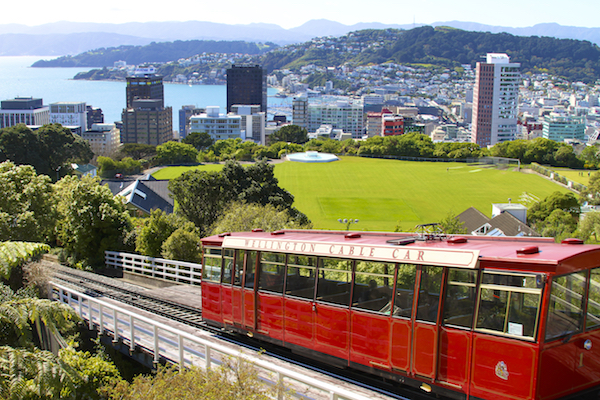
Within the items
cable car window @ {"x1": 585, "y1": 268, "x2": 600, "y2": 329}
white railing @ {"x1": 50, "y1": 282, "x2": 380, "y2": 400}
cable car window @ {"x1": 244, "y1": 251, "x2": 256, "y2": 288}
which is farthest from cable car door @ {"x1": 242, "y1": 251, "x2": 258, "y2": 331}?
cable car window @ {"x1": 585, "y1": 268, "x2": 600, "y2": 329}

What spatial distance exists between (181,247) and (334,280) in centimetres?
1462

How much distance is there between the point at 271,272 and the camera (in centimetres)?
1265

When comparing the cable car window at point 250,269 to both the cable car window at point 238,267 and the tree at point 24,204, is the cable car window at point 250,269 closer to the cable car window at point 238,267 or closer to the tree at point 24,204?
the cable car window at point 238,267

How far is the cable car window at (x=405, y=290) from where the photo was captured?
982 centimetres

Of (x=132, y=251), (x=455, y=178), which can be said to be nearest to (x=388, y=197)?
(x=455, y=178)

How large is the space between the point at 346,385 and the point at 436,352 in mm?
2262

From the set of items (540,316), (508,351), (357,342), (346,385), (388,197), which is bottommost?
(388,197)

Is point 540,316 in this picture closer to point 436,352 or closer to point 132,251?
point 436,352

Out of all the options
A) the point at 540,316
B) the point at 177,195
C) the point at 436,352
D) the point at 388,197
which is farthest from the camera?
the point at 388,197

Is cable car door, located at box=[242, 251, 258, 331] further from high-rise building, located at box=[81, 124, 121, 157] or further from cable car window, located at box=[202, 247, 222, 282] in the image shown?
high-rise building, located at box=[81, 124, 121, 157]

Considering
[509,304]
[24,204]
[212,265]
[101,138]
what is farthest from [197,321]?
[101,138]

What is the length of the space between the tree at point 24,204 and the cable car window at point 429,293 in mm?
18852

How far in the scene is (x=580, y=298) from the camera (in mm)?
8664

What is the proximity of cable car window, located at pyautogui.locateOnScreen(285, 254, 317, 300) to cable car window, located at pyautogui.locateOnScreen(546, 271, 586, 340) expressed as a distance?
472 cm
